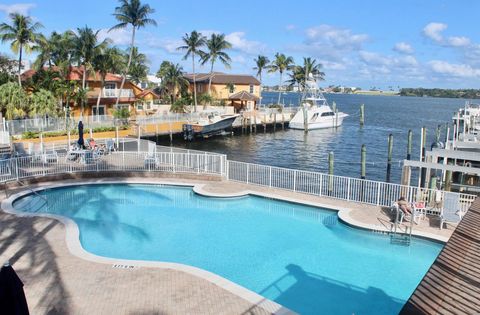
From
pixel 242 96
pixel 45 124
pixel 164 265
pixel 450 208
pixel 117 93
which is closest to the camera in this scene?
pixel 164 265

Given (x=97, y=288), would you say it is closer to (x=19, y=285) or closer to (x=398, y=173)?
(x=19, y=285)

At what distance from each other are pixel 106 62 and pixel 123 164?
24866 mm

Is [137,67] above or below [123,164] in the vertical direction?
above

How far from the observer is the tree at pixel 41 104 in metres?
35.8

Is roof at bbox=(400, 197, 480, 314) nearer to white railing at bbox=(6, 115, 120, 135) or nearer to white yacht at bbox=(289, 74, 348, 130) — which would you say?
white railing at bbox=(6, 115, 120, 135)

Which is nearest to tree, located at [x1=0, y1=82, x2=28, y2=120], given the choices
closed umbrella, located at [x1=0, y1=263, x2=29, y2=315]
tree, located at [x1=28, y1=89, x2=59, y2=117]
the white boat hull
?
tree, located at [x1=28, y1=89, x2=59, y2=117]

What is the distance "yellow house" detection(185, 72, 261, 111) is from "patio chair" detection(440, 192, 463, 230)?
173 ft

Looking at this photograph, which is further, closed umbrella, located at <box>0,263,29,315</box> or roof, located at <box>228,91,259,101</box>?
roof, located at <box>228,91,259,101</box>

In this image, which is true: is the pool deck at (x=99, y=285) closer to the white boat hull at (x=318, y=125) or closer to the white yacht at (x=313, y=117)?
the white yacht at (x=313, y=117)

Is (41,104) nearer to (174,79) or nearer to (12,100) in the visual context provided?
(12,100)

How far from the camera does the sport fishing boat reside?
4944cm

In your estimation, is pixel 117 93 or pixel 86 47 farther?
pixel 117 93

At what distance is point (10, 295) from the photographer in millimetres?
6293

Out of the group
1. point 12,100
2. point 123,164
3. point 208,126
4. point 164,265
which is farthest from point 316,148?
point 164,265
